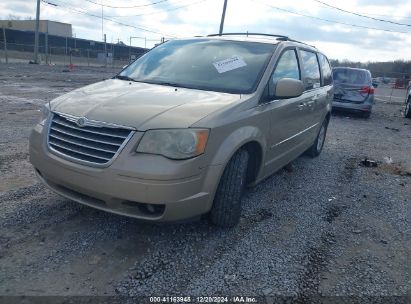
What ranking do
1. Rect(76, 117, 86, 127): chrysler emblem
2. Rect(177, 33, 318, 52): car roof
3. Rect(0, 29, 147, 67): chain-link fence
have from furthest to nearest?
Rect(0, 29, 147, 67): chain-link fence
Rect(177, 33, 318, 52): car roof
Rect(76, 117, 86, 127): chrysler emblem

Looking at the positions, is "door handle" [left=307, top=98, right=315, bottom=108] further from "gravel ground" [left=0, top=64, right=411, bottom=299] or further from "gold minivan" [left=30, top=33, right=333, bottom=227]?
"gravel ground" [left=0, top=64, right=411, bottom=299]

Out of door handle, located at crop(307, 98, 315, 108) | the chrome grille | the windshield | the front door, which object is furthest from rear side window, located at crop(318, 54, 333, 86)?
the chrome grille

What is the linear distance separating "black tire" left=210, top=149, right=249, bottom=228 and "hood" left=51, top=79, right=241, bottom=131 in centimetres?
53

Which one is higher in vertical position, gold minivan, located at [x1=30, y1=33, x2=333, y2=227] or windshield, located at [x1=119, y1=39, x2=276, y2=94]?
windshield, located at [x1=119, y1=39, x2=276, y2=94]

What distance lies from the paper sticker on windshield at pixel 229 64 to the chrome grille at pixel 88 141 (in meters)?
1.48

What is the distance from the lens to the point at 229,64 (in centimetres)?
383

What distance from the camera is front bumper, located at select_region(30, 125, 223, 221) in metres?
2.66

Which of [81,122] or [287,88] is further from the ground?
[287,88]

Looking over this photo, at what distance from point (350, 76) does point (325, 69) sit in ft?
21.3

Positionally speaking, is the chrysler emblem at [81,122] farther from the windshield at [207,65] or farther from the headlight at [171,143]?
the windshield at [207,65]

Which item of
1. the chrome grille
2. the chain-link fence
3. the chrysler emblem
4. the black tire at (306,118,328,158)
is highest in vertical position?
the chain-link fence

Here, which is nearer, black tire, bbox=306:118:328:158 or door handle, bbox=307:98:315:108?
door handle, bbox=307:98:315:108

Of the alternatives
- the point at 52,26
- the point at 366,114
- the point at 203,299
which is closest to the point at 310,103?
the point at 203,299

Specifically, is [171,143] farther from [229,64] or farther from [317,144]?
[317,144]
